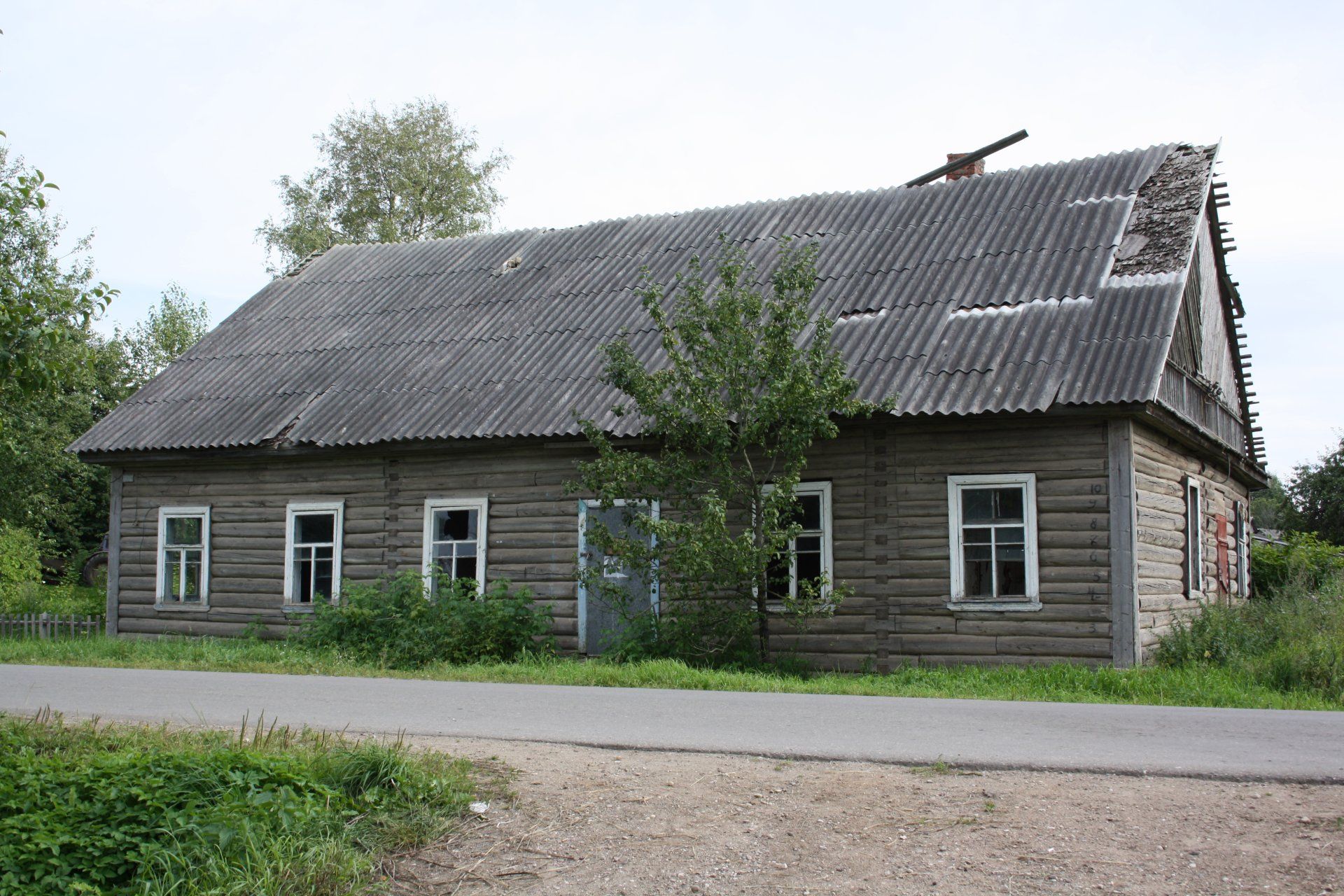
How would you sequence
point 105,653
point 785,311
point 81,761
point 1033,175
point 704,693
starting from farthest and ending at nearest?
point 1033,175 → point 105,653 → point 785,311 → point 704,693 → point 81,761

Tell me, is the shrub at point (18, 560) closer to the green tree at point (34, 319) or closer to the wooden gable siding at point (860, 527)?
the wooden gable siding at point (860, 527)

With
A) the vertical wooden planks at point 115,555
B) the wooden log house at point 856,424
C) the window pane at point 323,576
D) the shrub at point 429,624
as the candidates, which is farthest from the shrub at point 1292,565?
the vertical wooden planks at point 115,555

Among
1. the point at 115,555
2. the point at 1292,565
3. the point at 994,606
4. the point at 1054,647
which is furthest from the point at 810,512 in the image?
the point at 1292,565

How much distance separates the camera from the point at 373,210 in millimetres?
37125

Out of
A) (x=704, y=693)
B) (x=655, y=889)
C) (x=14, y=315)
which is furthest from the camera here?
(x=704, y=693)

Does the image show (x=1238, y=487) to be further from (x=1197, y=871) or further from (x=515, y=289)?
(x=1197, y=871)

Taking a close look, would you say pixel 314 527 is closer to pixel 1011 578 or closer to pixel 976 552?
pixel 976 552

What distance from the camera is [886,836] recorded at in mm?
5734

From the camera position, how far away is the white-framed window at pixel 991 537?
1384 centimetres

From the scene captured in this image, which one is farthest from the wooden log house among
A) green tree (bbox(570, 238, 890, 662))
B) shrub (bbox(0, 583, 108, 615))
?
shrub (bbox(0, 583, 108, 615))

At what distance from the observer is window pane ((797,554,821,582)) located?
592 inches

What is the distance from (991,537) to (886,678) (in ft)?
7.29

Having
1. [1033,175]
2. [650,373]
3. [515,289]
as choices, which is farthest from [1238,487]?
[515,289]

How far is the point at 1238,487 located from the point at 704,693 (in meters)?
14.1
